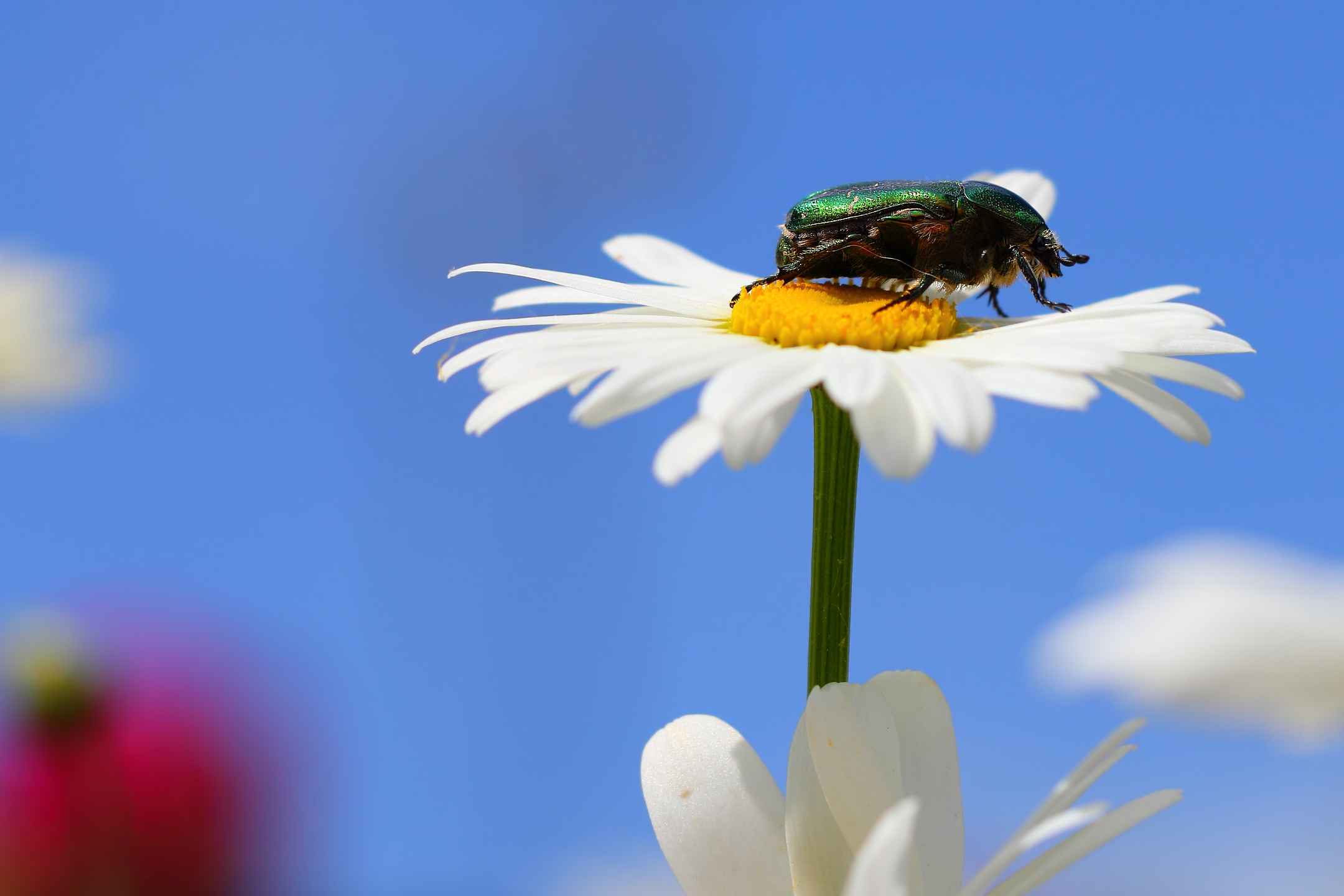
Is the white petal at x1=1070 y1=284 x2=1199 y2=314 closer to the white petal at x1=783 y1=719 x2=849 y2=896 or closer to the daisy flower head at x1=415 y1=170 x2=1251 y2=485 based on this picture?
the daisy flower head at x1=415 y1=170 x2=1251 y2=485

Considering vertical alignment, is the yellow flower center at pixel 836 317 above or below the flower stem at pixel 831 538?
above

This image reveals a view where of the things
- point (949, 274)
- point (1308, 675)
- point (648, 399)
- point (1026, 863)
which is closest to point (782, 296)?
point (949, 274)

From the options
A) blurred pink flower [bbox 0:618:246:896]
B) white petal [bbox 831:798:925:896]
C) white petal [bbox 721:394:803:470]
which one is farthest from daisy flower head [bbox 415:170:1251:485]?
blurred pink flower [bbox 0:618:246:896]

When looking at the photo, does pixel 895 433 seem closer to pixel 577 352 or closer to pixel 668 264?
pixel 577 352

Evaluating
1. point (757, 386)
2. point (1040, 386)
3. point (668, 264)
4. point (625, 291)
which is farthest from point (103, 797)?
point (1040, 386)

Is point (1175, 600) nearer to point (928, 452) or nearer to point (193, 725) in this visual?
point (193, 725)

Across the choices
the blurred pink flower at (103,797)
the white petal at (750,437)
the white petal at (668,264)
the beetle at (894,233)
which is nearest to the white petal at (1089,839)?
the white petal at (750,437)

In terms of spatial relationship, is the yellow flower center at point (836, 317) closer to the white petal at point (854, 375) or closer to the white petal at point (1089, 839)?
the white petal at point (854, 375)
